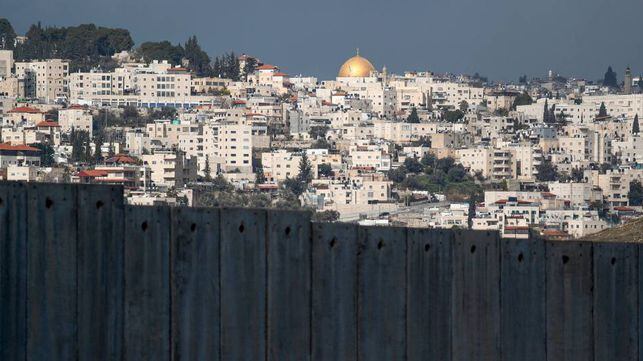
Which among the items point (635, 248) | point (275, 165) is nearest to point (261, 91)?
point (275, 165)

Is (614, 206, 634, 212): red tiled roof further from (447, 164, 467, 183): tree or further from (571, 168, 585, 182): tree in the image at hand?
(571, 168, 585, 182): tree

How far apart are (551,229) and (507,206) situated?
7.80 meters

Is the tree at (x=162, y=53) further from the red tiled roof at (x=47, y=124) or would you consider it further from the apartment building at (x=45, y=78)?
the red tiled roof at (x=47, y=124)

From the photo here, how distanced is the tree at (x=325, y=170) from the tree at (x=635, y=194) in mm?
15759

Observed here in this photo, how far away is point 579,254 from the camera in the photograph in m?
6.98

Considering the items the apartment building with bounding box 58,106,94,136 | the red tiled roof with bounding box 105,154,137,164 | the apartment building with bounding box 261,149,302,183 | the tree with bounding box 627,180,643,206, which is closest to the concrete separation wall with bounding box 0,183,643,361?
the red tiled roof with bounding box 105,154,137,164

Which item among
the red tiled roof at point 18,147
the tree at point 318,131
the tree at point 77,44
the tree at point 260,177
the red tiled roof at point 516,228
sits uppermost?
the tree at point 77,44

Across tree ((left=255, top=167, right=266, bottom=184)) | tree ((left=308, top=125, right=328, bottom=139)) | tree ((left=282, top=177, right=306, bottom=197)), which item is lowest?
tree ((left=282, top=177, right=306, bottom=197))

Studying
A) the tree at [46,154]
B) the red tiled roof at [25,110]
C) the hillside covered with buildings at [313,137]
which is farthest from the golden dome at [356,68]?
the tree at [46,154]

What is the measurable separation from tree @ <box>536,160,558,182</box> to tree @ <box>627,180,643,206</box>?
30.4 ft

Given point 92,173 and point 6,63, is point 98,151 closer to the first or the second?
point 92,173

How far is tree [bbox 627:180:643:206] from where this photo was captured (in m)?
103

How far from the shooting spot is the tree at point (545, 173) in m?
114

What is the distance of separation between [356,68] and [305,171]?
45.9m
